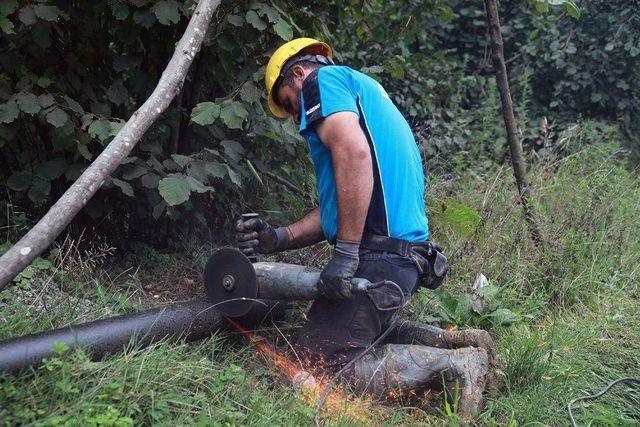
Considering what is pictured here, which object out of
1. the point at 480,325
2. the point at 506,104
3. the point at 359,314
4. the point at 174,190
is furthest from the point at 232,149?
the point at 506,104

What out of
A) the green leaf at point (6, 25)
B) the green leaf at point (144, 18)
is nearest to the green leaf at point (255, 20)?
the green leaf at point (144, 18)

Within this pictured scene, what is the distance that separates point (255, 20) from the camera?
3.89 meters

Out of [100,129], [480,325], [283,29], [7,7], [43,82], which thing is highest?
[7,7]

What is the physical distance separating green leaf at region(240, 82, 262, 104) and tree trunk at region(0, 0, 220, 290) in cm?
62

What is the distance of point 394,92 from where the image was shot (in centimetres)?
730

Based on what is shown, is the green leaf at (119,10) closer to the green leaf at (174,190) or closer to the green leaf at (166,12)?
the green leaf at (166,12)

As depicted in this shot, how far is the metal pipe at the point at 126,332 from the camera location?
109 inches

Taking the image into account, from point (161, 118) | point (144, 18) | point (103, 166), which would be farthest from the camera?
point (161, 118)

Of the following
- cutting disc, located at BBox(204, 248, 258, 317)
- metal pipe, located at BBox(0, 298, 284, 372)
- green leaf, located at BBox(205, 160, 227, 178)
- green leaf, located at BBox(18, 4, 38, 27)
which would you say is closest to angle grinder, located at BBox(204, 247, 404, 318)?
cutting disc, located at BBox(204, 248, 258, 317)

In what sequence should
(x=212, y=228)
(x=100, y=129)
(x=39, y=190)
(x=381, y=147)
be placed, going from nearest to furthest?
(x=381, y=147) < (x=100, y=129) < (x=39, y=190) < (x=212, y=228)

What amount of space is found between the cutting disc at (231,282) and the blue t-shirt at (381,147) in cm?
57

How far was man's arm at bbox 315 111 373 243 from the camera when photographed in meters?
3.18

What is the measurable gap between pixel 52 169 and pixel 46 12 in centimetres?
90

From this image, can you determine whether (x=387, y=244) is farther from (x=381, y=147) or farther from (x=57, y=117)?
(x=57, y=117)
